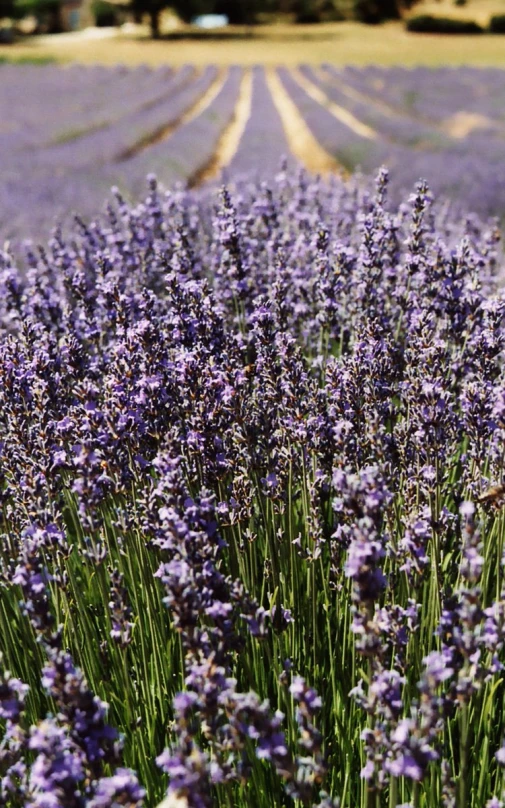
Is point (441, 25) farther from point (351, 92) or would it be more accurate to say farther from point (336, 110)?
point (336, 110)

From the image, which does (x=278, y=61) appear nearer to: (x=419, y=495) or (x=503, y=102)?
(x=503, y=102)

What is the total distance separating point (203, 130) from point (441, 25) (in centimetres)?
4597

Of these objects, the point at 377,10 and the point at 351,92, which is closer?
the point at 351,92

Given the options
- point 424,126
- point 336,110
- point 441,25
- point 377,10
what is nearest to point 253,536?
point 424,126

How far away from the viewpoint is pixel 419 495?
8.79 ft

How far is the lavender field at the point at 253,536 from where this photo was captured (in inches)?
68.4

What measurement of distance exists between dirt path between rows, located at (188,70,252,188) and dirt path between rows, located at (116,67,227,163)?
1282 millimetres

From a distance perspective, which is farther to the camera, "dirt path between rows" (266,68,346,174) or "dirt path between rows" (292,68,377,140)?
"dirt path between rows" (292,68,377,140)

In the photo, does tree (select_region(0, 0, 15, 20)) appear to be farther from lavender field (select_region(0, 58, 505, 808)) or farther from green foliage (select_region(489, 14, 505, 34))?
lavender field (select_region(0, 58, 505, 808))

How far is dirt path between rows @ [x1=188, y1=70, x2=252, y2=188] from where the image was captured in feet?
54.4

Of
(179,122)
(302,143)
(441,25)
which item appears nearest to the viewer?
(302,143)

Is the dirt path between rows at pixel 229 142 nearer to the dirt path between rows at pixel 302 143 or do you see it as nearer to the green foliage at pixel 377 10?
the dirt path between rows at pixel 302 143

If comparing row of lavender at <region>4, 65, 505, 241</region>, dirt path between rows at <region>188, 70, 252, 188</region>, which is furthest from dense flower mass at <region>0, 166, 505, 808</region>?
dirt path between rows at <region>188, 70, 252, 188</region>

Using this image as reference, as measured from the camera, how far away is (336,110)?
2861cm
